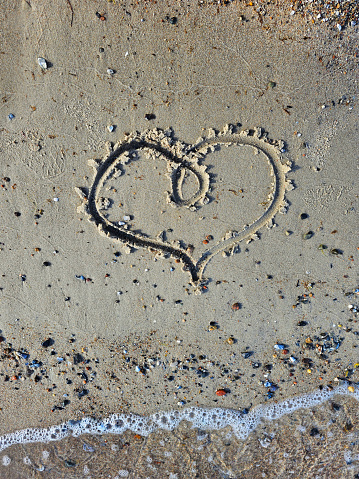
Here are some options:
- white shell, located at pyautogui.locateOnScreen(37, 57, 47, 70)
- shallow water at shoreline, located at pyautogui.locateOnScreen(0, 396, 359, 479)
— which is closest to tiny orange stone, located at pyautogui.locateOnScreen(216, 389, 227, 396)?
shallow water at shoreline, located at pyautogui.locateOnScreen(0, 396, 359, 479)

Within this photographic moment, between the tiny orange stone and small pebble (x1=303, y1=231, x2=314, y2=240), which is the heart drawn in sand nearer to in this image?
small pebble (x1=303, y1=231, x2=314, y2=240)

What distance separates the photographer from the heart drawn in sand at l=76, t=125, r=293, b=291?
4.21m

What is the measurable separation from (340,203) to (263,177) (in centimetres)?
126

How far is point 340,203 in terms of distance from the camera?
14.5 ft

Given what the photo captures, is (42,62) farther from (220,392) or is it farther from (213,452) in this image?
(213,452)

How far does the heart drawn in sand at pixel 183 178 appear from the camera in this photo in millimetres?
4215

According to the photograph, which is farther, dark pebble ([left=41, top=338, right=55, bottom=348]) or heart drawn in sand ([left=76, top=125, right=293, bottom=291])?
dark pebble ([left=41, top=338, right=55, bottom=348])

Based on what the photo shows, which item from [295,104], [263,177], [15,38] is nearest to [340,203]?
[263,177]

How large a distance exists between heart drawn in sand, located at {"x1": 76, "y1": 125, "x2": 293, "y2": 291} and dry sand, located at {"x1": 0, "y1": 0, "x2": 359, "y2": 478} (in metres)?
0.04

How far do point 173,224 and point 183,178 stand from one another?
0.70 meters

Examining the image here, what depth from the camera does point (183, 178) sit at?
4.29m

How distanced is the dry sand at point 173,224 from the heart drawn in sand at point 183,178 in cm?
4

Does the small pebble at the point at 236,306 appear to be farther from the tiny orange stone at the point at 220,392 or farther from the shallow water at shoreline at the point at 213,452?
the shallow water at shoreline at the point at 213,452

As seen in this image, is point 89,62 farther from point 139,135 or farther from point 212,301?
point 212,301
